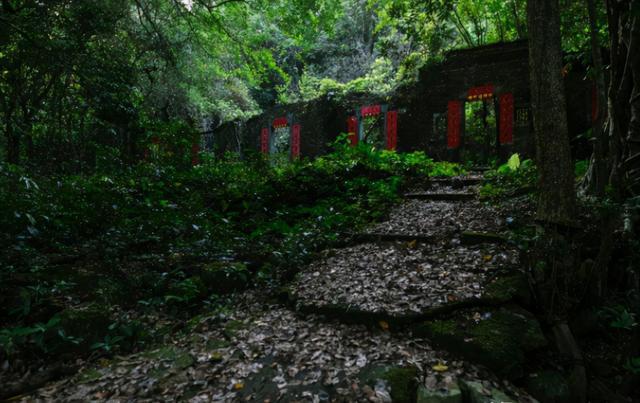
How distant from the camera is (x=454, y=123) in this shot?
12.2 metres

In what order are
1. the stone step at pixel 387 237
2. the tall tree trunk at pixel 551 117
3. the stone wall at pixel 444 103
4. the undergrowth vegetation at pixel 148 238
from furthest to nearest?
the stone wall at pixel 444 103
the stone step at pixel 387 237
the tall tree trunk at pixel 551 117
the undergrowth vegetation at pixel 148 238

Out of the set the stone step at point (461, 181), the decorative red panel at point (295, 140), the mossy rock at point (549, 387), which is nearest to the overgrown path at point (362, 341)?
the mossy rock at point (549, 387)

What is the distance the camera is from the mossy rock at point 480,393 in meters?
2.20

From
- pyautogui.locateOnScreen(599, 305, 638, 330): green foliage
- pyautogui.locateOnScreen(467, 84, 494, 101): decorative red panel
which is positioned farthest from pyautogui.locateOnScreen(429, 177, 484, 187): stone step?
pyautogui.locateOnScreen(467, 84, 494, 101): decorative red panel

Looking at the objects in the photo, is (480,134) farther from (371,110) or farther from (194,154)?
(194,154)

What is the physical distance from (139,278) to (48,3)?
15.3 ft

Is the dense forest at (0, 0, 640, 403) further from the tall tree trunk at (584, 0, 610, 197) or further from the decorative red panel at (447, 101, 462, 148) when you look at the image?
the decorative red panel at (447, 101, 462, 148)

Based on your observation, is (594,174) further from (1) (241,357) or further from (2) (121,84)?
(2) (121,84)

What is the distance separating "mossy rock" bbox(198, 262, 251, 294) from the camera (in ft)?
12.7

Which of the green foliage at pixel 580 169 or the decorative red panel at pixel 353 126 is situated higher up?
the decorative red panel at pixel 353 126

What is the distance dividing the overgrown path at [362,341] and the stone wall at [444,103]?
6394mm

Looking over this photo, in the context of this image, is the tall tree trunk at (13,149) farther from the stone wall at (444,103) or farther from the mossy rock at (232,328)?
the mossy rock at (232,328)

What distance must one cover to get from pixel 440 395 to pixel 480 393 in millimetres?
253

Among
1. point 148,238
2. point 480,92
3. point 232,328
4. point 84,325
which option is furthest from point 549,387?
point 480,92
